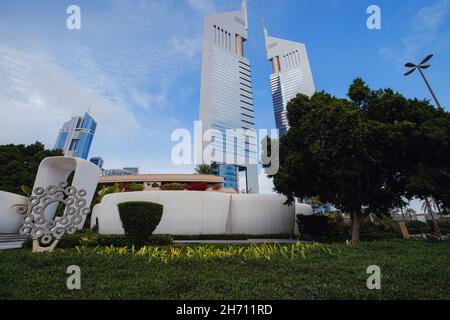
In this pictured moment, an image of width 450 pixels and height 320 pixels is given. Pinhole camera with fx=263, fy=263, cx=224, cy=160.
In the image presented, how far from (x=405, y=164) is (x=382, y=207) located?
516cm

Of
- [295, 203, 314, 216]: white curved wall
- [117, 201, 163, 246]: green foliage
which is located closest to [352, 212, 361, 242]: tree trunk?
[295, 203, 314, 216]: white curved wall

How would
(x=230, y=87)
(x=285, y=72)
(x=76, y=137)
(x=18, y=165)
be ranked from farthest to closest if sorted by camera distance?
(x=76, y=137)
(x=285, y=72)
(x=230, y=87)
(x=18, y=165)

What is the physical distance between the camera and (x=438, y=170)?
498 inches

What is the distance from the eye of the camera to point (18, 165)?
30.5 metres

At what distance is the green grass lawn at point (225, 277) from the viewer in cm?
407

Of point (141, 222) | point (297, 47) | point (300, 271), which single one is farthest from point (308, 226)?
point (297, 47)

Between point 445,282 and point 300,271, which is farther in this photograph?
point 300,271

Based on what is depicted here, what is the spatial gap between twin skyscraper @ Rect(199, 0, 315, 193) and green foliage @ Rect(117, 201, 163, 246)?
77370 mm

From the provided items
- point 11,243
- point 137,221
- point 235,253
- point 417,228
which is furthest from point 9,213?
point 417,228

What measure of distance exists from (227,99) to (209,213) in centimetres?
9134

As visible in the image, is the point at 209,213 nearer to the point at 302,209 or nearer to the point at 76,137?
A: the point at 302,209

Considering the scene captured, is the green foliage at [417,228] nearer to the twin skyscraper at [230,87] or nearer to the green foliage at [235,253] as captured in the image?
the green foliage at [235,253]
